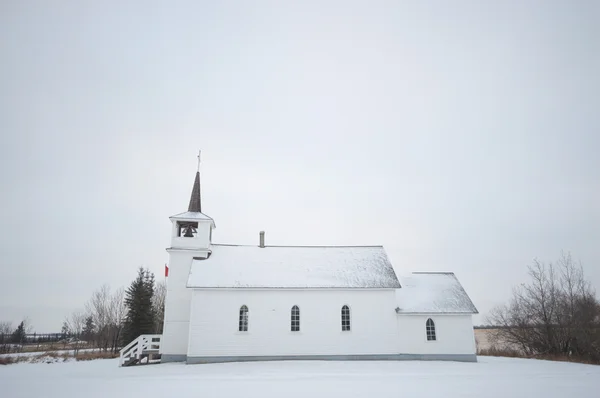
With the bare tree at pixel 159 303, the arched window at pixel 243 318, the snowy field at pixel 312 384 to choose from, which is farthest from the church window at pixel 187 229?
the bare tree at pixel 159 303

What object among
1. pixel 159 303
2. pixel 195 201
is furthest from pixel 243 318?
pixel 159 303

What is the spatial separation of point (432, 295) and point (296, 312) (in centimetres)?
1061

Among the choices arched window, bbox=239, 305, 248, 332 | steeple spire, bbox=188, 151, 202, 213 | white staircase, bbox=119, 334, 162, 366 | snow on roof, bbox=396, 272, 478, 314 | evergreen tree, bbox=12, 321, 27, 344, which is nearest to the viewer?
white staircase, bbox=119, 334, 162, 366

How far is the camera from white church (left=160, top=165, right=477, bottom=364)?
26000 millimetres

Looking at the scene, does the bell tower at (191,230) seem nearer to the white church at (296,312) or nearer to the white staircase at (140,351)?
the white church at (296,312)

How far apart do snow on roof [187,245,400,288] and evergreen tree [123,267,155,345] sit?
16116mm

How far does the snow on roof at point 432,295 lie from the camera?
1088 inches

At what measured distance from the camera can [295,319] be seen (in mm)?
26906

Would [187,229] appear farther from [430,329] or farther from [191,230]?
[430,329]

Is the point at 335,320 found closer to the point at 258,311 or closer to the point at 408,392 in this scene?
the point at 258,311

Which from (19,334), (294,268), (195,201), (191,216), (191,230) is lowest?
(19,334)

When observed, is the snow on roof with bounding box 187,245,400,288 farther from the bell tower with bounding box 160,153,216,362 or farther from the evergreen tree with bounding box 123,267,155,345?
the evergreen tree with bounding box 123,267,155,345

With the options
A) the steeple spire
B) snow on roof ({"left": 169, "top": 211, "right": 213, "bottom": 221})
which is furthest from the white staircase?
the steeple spire

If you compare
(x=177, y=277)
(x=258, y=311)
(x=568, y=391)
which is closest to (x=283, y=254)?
(x=258, y=311)
